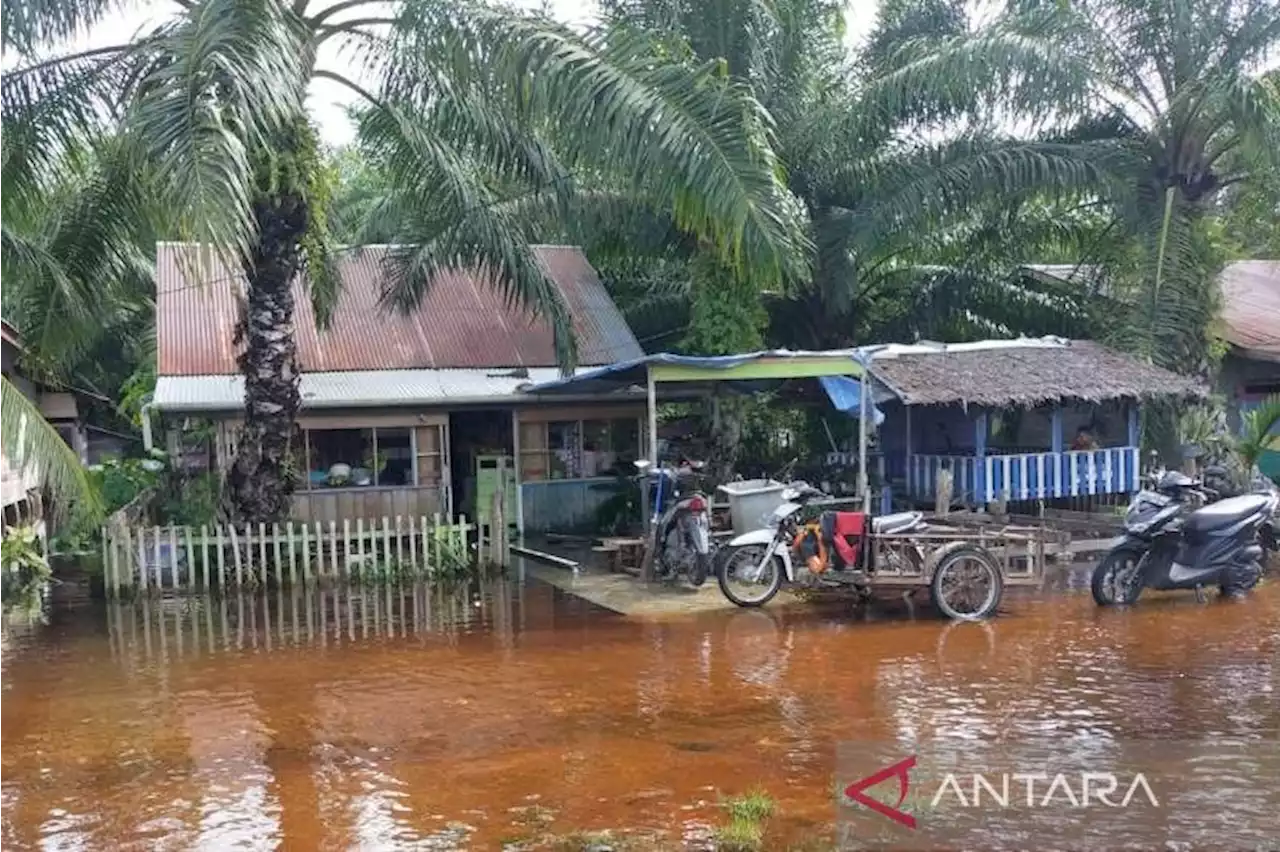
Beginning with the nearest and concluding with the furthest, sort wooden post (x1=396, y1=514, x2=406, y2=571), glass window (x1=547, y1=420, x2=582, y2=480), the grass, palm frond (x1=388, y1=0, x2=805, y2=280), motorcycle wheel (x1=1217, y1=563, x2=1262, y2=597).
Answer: the grass, palm frond (x1=388, y1=0, x2=805, y2=280), motorcycle wheel (x1=1217, y1=563, x2=1262, y2=597), wooden post (x1=396, y1=514, x2=406, y2=571), glass window (x1=547, y1=420, x2=582, y2=480)

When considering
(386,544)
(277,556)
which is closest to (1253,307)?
(386,544)

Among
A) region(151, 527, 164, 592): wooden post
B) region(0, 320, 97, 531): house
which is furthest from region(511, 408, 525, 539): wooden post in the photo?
region(0, 320, 97, 531): house

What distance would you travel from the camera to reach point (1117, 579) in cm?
1109

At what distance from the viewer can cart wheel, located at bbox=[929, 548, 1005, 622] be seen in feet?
34.8

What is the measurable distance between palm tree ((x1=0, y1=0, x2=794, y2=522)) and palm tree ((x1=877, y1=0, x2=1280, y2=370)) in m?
6.41

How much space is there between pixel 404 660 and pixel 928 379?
8.20 metres

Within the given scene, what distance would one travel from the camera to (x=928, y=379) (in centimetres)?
1495

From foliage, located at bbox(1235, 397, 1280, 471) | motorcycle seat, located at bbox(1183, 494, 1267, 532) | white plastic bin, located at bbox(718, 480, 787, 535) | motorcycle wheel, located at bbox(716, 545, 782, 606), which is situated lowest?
motorcycle wheel, located at bbox(716, 545, 782, 606)

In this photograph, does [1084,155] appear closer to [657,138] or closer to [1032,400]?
[1032,400]

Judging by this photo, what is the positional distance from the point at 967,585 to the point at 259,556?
761 centimetres

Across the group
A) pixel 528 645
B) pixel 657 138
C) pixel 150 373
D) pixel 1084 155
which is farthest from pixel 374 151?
pixel 1084 155

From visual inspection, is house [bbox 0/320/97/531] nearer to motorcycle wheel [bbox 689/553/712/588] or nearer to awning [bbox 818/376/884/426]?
motorcycle wheel [bbox 689/553/712/588]

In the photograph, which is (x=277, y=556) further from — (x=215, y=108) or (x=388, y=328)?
(x=388, y=328)

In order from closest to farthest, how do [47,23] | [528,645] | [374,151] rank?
[528,645] → [47,23] → [374,151]
